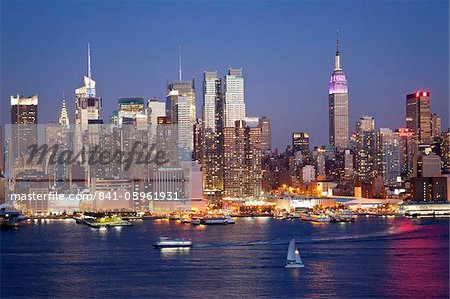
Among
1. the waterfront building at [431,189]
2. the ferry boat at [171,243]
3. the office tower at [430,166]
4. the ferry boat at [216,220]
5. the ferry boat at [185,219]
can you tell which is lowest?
the ferry boat at [185,219]

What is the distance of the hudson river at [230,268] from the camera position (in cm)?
1761

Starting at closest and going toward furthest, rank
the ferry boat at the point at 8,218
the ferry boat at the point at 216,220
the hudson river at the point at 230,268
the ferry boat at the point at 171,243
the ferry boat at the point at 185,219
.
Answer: the hudson river at the point at 230,268
the ferry boat at the point at 171,243
the ferry boat at the point at 8,218
the ferry boat at the point at 216,220
the ferry boat at the point at 185,219

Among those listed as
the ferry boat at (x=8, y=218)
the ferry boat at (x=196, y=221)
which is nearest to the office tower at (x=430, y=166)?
the ferry boat at (x=196, y=221)

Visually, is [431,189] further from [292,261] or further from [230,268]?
[230,268]

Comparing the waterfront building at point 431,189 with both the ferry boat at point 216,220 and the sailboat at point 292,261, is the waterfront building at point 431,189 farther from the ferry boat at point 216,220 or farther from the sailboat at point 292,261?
the sailboat at point 292,261

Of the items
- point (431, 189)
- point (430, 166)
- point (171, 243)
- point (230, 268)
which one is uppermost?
point (430, 166)

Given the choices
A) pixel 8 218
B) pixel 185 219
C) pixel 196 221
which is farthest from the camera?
pixel 185 219

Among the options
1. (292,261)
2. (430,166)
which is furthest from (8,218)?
(430,166)

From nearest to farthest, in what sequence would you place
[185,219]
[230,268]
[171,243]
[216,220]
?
[230,268] < [171,243] < [216,220] < [185,219]

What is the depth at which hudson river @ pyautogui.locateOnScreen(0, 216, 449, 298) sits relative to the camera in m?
17.6

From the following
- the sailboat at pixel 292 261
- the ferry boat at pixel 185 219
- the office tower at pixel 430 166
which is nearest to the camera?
the sailboat at pixel 292 261

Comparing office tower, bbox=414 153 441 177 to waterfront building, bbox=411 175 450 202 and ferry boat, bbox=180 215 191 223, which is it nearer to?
waterfront building, bbox=411 175 450 202

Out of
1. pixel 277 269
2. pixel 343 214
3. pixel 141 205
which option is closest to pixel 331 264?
pixel 277 269

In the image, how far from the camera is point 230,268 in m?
20.9
